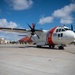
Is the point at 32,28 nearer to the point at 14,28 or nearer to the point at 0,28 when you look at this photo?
the point at 14,28

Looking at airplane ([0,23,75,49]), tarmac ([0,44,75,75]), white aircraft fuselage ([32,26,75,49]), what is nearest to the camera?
tarmac ([0,44,75,75])

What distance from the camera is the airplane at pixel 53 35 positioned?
23.6m

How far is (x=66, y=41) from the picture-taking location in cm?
2372

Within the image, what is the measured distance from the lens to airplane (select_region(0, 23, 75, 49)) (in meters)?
23.6

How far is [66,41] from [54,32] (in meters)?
3.36

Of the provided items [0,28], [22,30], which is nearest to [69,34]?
[22,30]

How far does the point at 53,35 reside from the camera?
1035 inches

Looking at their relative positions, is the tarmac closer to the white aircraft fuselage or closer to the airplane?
the white aircraft fuselage

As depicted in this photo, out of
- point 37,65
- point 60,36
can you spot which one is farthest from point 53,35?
point 37,65

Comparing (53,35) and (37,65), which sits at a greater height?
(53,35)

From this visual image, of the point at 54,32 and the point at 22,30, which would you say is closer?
the point at 54,32

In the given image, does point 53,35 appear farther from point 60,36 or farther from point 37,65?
point 37,65

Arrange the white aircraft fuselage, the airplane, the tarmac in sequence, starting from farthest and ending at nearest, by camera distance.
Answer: the airplane → the white aircraft fuselage → the tarmac

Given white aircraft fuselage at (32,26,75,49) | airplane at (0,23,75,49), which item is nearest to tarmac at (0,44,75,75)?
white aircraft fuselage at (32,26,75,49)
